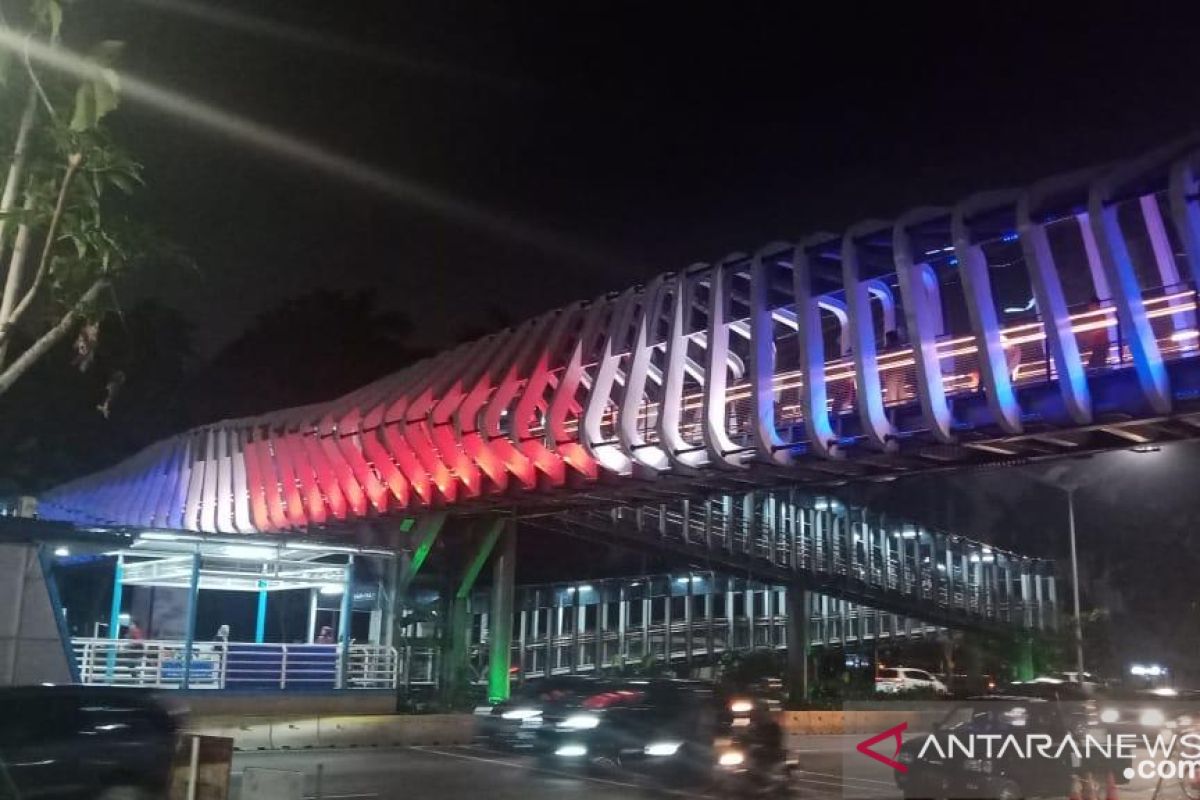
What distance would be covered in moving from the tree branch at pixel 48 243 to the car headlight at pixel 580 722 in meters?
11.5

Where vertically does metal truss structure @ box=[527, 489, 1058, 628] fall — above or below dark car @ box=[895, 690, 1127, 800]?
above

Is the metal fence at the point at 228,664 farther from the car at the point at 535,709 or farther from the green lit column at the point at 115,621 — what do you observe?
the car at the point at 535,709

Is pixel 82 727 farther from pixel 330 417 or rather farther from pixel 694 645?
pixel 694 645

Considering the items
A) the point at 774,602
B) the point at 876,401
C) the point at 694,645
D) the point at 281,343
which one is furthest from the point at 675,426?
the point at 281,343

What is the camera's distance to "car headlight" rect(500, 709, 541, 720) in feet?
66.3

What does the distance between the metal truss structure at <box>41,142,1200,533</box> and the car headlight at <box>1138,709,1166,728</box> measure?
17.9ft

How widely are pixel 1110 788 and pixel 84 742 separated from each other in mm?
10138

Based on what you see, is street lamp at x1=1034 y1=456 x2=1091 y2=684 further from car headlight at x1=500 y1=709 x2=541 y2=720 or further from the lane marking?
car headlight at x1=500 y1=709 x2=541 y2=720

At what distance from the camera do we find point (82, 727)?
12.1 metres

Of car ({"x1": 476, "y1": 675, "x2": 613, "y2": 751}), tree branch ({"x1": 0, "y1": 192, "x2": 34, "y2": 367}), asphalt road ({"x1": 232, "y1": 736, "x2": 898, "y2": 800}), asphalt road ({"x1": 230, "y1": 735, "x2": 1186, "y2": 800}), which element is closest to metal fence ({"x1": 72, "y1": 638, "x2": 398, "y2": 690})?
asphalt road ({"x1": 230, "y1": 735, "x2": 1186, "y2": 800})

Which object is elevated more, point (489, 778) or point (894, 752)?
point (894, 752)

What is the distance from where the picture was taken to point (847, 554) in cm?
3972

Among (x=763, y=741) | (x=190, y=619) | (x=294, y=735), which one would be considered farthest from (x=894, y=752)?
(x=190, y=619)

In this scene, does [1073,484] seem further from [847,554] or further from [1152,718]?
[1152,718]
